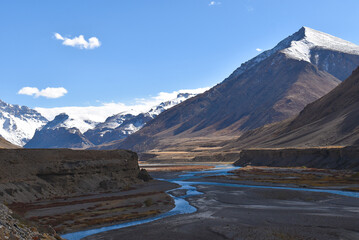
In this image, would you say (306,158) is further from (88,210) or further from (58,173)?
(88,210)

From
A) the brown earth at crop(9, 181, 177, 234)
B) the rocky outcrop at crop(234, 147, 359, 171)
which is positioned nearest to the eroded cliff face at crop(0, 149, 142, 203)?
the brown earth at crop(9, 181, 177, 234)

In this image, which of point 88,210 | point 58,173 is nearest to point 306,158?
point 58,173

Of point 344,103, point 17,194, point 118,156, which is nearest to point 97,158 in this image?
point 118,156

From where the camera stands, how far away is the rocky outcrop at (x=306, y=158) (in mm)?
112938

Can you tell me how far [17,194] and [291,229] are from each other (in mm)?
44226

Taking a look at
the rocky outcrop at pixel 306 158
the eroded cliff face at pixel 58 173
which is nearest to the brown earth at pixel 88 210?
the eroded cliff face at pixel 58 173

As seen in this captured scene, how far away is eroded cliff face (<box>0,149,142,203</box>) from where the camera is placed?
6311 centimetres

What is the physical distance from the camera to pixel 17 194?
198ft

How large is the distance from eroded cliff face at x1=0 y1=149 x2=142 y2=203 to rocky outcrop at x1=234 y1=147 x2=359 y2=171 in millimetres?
67663

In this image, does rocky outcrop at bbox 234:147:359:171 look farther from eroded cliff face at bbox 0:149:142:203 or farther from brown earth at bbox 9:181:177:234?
brown earth at bbox 9:181:177:234

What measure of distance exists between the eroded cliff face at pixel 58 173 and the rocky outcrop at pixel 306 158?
67.7 metres

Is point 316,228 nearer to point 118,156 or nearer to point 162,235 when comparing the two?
point 162,235

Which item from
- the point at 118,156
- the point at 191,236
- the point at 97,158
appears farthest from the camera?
the point at 118,156

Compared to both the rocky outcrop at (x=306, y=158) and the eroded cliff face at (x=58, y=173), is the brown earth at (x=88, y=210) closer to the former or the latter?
the eroded cliff face at (x=58, y=173)
